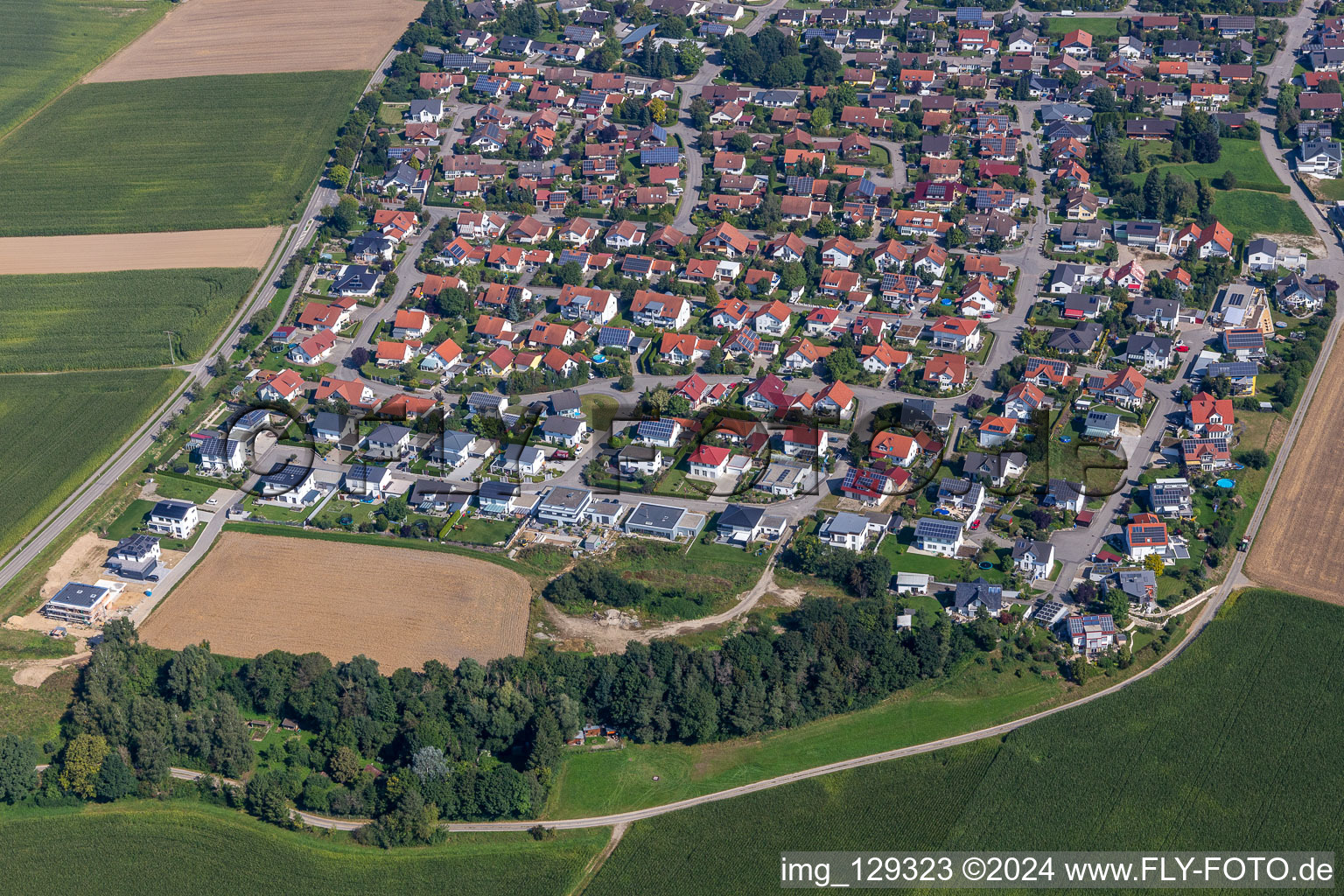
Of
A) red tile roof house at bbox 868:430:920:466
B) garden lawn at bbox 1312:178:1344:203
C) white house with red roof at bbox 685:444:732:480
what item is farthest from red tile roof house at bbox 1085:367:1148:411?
garden lawn at bbox 1312:178:1344:203

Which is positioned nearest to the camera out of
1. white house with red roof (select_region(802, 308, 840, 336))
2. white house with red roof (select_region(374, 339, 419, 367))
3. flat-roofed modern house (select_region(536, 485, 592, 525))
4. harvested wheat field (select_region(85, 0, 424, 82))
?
flat-roofed modern house (select_region(536, 485, 592, 525))

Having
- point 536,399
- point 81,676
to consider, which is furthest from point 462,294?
point 81,676

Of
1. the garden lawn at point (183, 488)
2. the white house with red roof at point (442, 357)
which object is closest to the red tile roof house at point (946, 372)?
the white house with red roof at point (442, 357)

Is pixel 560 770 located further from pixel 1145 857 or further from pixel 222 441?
pixel 222 441

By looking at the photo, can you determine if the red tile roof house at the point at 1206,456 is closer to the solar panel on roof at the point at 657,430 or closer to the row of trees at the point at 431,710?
the row of trees at the point at 431,710

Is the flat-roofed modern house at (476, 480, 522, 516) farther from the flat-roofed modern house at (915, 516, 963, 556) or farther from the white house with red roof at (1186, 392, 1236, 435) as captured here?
the white house with red roof at (1186, 392, 1236, 435)

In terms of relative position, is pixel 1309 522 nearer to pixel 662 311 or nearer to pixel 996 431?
pixel 996 431

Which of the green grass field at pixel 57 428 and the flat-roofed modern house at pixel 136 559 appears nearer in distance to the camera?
the flat-roofed modern house at pixel 136 559
